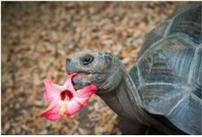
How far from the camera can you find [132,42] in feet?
12.2

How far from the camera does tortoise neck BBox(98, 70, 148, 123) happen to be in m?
2.19

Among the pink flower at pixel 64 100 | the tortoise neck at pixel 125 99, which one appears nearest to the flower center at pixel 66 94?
the pink flower at pixel 64 100

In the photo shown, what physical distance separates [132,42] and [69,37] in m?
0.58

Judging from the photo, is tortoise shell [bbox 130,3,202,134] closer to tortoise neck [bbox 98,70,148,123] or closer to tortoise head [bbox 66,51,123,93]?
tortoise neck [bbox 98,70,148,123]

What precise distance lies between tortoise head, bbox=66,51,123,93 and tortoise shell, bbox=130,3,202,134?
301 millimetres

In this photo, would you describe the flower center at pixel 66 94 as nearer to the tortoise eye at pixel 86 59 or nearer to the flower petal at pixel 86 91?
the flower petal at pixel 86 91

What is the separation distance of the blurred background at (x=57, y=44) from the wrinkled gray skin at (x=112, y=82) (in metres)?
0.65

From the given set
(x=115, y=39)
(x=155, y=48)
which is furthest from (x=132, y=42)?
(x=155, y=48)

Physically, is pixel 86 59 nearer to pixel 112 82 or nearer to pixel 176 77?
pixel 112 82

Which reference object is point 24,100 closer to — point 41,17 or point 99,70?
point 41,17

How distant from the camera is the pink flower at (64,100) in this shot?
1.86 metres

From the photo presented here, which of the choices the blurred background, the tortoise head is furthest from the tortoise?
the blurred background

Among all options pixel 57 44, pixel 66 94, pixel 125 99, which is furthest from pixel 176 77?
pixel 57 44

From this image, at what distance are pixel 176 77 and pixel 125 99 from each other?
0.27m
